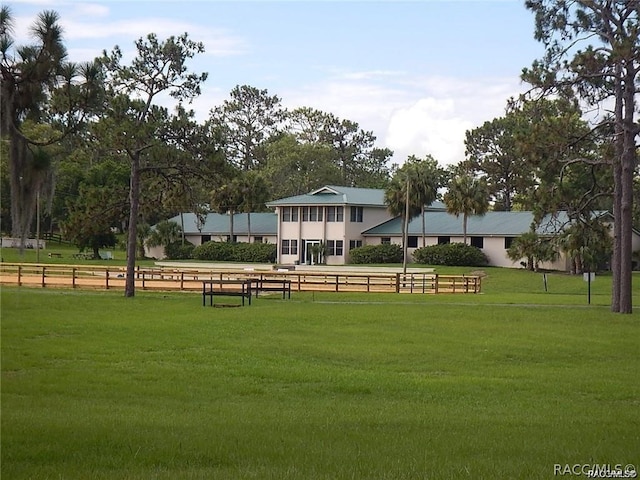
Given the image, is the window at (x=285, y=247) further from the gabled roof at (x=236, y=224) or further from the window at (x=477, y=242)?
the window at (x=477, y=242)

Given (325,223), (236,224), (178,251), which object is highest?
(236,224)

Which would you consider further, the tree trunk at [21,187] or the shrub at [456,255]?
the shrub at [456,255]

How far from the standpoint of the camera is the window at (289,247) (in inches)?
2982

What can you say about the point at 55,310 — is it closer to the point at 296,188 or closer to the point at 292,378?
the point at 292,378

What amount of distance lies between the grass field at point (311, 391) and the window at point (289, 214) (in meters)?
44.6

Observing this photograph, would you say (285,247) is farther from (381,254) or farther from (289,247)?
(381,254)

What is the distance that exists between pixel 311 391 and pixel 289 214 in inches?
2417

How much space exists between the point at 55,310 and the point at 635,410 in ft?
63.5

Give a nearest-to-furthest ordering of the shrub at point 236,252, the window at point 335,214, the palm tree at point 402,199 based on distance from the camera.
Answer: the palm tree at point 402,199 < the window at point 335,214 < the shrub at point 236,252

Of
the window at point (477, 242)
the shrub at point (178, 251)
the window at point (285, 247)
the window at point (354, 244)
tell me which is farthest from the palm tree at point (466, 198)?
the shrub at point (178, 251)

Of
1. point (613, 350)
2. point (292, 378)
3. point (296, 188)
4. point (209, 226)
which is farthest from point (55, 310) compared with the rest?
point (296, 188)

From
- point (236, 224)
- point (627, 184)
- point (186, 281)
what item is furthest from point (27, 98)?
point (236, 224)

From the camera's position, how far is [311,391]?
49.9 feet

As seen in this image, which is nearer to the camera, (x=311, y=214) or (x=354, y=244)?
(x=354, y=244)
